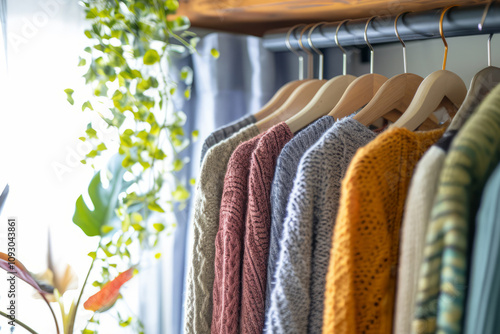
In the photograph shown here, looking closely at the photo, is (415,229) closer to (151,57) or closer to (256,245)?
(256,245)

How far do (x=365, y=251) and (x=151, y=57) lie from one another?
0.75 m

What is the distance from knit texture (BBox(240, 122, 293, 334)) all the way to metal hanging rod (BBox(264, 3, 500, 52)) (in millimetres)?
308

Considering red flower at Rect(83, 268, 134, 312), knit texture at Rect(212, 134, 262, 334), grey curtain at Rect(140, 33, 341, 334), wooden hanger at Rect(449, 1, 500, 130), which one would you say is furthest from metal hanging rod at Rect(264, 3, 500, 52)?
red flower at Rect(83, 268, 134, 312)

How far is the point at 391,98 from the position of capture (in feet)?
2.40

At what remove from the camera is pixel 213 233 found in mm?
715

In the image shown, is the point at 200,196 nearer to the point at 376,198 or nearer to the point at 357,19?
the point at 376,198

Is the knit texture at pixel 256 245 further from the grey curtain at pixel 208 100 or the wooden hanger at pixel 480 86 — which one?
the grey curtain at pixel 208 100

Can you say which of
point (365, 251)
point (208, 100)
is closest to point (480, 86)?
point (365, 251)

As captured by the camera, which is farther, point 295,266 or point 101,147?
point 101,147

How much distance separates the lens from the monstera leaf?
39.8 inches

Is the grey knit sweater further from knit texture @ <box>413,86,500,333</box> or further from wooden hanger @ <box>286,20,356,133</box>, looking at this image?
knit texture @ <box>413,86,500,333</box>

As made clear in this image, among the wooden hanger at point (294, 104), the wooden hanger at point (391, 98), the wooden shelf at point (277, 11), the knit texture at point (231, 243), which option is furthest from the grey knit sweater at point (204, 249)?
the wooden shelf at point (277, 11)

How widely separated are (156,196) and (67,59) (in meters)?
0.42

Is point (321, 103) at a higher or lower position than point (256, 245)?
higher
